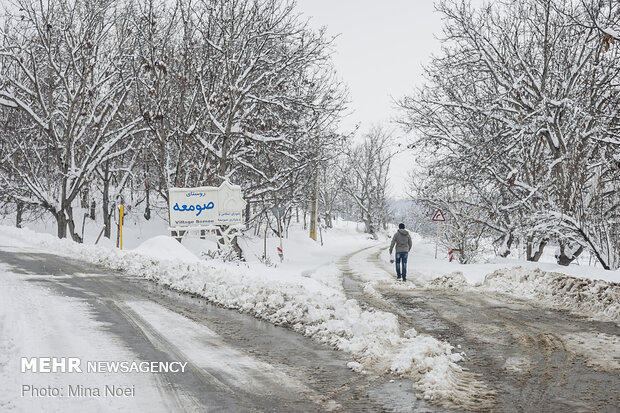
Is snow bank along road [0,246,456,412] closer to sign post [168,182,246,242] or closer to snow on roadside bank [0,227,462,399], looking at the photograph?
snow on roadside bank [0,227,462,399]

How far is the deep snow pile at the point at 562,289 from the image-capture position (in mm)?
9336

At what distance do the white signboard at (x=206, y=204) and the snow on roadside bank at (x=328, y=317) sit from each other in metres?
3.35

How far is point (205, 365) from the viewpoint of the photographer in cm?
541

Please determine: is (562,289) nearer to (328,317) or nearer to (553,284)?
(553,284)

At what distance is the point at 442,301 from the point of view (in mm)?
10812

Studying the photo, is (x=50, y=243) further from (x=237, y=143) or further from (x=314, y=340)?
(x=314, y=340)

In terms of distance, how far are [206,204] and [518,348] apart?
41.8 feet

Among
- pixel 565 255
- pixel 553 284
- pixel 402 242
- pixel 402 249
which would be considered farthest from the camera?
pixel 565 255

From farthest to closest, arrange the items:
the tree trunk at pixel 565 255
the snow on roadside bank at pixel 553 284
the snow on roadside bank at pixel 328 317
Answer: the tree trunk at pixel 565 255 → the snow on roadside bank at pixel 553 284 → the snow on roadside bank at pixel 328 317

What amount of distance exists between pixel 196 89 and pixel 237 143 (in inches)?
109

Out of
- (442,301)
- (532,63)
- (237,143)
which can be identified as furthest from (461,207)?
(442,301)

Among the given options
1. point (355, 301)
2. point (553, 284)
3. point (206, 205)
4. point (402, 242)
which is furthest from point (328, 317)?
point (206, 205)

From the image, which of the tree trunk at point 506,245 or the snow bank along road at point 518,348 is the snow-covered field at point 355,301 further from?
the tree trunk at point 506,245

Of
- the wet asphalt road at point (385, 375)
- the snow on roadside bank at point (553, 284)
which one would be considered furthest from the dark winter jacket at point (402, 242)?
the wet asphalt road at point (385, 375)
